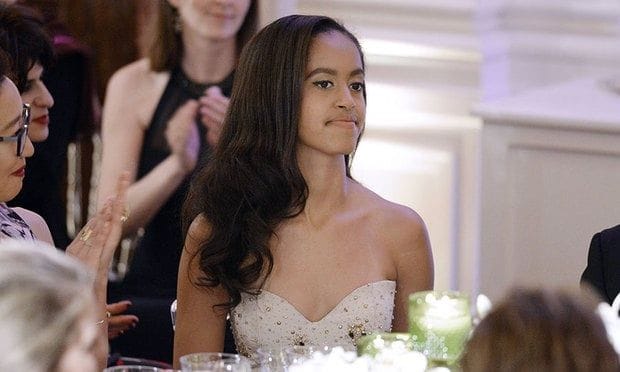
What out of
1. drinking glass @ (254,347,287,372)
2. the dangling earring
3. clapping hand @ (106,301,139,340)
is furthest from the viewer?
the dangling earring

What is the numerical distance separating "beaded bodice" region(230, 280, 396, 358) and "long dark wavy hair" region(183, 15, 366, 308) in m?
0.04

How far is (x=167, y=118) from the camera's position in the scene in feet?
12.8

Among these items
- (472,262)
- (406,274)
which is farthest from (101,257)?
(472,262)

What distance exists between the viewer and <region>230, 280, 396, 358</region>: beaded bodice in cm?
274

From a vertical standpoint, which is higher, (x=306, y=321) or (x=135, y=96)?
(x=135, y=96)

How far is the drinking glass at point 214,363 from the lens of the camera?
6.91 feet

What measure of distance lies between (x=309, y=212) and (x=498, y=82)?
2.33 m

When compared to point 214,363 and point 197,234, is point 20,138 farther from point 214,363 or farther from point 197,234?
point 214,363

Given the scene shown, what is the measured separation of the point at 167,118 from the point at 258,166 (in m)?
1.11

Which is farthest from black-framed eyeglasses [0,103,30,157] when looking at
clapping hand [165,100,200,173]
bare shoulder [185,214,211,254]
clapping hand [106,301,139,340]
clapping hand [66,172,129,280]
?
clapping hand [165,100,200,173]

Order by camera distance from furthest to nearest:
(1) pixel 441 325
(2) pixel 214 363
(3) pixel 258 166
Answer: (3) pixel 258 166 < (1) pixel 441 325 < (2) pixel 214 363

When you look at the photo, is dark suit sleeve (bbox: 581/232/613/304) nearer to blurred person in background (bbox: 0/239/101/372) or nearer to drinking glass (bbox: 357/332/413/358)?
drinking glass (bbox: 357/332/413/358)

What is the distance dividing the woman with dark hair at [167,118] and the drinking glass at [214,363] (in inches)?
57.8

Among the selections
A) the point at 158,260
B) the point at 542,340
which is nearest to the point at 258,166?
the point at 158,260
